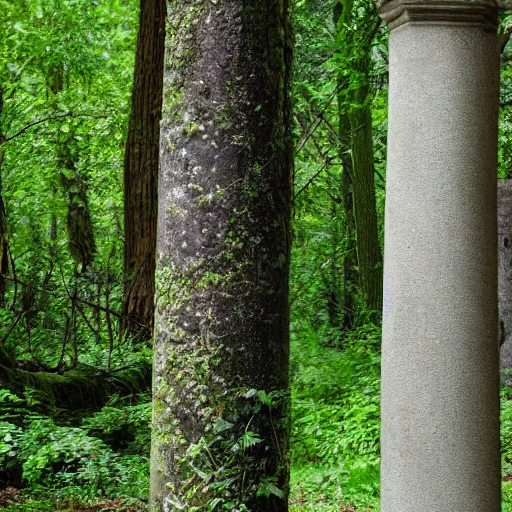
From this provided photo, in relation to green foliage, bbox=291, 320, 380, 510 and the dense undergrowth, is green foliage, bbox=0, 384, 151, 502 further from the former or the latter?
green foliage, bbox=291, 320, 380, 510

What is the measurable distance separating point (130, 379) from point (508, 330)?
4.40m

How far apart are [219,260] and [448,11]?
1552 mm

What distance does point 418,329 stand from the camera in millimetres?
3244

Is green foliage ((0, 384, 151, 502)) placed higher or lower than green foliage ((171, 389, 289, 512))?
lower

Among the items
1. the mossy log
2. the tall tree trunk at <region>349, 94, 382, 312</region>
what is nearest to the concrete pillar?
the mossy log

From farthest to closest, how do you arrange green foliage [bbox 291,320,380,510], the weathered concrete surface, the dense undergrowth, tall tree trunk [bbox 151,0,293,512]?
the weathered concrete surface
green foliage [bbox 291,320,380,510]
the dense undergrowth
tall tree trunk [bbox 151,0,293,512]

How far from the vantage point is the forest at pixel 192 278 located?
3934 mm

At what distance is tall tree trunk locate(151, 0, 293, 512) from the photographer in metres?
3.91

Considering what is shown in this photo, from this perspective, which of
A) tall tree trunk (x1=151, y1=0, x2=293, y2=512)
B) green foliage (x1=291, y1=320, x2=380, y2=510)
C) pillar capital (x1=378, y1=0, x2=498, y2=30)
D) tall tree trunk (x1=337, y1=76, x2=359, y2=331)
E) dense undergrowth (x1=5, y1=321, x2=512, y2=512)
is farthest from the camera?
tall tree trunk (x1=337, y1=76, x2=359, y2=331)

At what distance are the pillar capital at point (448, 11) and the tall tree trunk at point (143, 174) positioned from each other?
6.35 m

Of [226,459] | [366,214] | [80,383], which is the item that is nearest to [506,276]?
[366,214]

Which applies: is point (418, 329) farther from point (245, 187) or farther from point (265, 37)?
point (265, 37)

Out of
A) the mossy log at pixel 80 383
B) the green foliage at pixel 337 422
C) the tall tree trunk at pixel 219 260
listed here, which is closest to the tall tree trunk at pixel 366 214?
the green foliage at pixel 337 422

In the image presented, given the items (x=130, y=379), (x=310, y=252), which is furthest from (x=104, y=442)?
(x=310, y=252)
